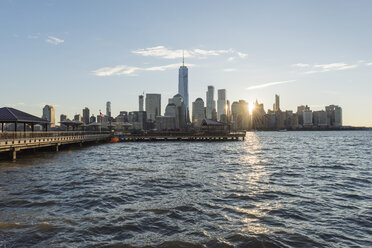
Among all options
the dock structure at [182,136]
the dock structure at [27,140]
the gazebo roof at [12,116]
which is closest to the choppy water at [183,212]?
the dock structure at [27,140]

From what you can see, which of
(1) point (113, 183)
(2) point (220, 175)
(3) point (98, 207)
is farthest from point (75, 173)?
(2) point (220, 175)

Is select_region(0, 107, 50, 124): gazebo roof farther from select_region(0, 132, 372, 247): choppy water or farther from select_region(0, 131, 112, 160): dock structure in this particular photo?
select_region(0, 132, 372, 247): choppy water

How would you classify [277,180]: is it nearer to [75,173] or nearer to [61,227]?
[61,227]

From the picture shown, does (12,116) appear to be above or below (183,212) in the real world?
above

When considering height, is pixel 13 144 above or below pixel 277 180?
above

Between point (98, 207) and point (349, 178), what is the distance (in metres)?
22.8

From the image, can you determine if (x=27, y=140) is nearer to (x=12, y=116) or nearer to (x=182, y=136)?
(x=12, y=116)

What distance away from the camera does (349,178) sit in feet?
79.3

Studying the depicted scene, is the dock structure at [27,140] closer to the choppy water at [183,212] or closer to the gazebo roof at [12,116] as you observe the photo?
the gazebo roof at [12,116]

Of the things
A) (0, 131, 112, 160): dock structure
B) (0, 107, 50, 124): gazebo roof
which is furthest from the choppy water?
(0, 107, 50, 124): gazebo roof

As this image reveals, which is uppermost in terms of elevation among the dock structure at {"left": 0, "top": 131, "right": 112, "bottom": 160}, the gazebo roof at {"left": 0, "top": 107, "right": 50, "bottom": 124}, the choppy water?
the gazebo roof at {"left": 0, "top": 107, "right": 50, "bottom": 124}

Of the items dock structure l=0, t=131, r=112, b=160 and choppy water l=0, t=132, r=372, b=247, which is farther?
dock structure l=0, t=131, r=112, b=160

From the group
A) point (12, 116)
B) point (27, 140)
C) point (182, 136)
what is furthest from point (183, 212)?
point (182, 136)

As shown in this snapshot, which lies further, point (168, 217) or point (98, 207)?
point (98, 207)
